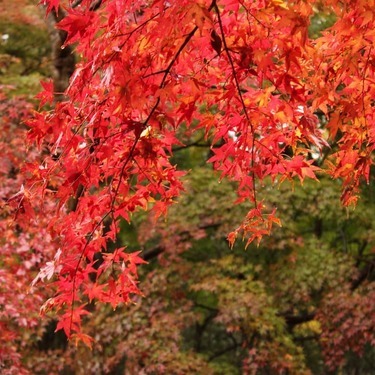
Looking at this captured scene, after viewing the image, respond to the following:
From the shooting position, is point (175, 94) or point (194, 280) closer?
point (175, 94)

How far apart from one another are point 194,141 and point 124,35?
931cm

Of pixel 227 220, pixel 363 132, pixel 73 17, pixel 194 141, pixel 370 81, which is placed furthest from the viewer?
pixel 194 141

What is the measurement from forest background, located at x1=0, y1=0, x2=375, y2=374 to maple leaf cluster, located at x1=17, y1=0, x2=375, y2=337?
434 cm

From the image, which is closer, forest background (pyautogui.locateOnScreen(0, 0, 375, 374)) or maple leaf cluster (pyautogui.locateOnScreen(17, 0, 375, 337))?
maple leaf cluster (pyautogui.locateOnScreen(17, 0, 375, 337))

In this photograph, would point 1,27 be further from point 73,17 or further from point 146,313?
point 73,17

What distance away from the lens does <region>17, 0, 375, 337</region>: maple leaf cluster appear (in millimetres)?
2473

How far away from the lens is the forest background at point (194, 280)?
8.15 meters

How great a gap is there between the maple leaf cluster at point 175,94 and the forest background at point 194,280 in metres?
4.34

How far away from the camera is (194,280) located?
10664mm

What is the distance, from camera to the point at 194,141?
11938mm

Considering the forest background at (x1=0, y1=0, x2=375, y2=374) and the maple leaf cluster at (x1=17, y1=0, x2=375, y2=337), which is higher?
the maple leaf cluster at (x1=17, y1=0, x2=375, y2=337)

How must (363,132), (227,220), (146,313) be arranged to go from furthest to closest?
(227,220)
(146,313)
(363,132)

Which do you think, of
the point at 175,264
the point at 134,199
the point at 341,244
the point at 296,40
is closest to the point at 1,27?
the point at 175,264

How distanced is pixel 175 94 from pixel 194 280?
800 centimetres
